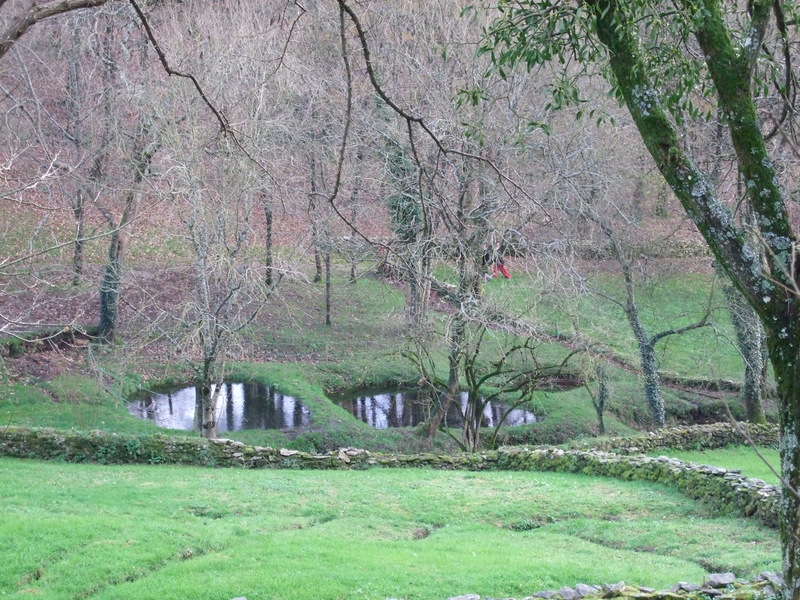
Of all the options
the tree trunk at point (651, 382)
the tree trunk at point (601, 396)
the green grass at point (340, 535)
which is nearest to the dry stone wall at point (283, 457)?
the green grass at point (340, 535)

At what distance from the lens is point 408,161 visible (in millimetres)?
18250

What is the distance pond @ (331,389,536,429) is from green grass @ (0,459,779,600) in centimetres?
820

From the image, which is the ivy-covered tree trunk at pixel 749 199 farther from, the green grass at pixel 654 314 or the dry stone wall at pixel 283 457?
the green grass at pixel 654 314

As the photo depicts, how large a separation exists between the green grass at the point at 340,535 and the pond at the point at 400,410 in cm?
820

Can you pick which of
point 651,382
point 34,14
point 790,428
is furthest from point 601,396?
point 34,14

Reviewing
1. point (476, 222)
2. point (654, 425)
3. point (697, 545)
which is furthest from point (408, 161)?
point (697, 545)

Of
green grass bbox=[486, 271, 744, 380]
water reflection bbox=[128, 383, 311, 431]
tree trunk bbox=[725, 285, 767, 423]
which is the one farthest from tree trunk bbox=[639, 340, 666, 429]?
water reflection bbox=[128, 383, 311, 431]

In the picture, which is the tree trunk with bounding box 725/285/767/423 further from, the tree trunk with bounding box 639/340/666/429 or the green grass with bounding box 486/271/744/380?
the tree trunk with bounding box 639/340/666/429

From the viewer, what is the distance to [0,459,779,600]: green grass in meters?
7.12

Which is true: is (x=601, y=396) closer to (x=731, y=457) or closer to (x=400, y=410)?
(x=731, y=457)

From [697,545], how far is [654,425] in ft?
40.5

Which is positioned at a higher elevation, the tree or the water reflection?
the tree

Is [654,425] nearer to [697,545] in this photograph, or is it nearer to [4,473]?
[697,545]

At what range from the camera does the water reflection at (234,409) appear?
20.2 meters
